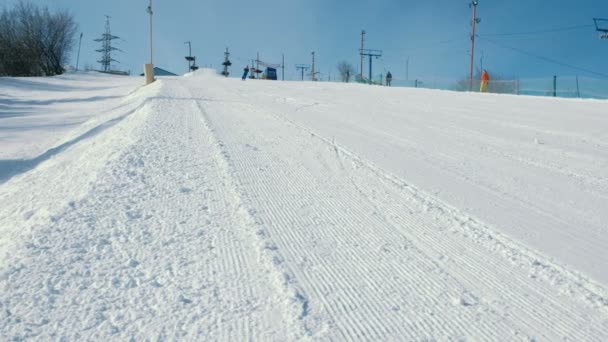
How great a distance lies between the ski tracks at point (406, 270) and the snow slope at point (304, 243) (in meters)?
0.01

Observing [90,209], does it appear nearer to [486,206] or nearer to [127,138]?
[127,138]

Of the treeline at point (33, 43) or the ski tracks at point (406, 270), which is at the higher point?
the treeline at point (33, 43)

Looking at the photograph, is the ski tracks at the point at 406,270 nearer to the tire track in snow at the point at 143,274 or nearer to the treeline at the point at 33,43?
the tire track in snow at the point at 143,274

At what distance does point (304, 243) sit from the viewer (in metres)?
3.45

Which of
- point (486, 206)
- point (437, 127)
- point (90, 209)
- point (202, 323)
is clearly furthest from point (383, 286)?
point (437, 127)

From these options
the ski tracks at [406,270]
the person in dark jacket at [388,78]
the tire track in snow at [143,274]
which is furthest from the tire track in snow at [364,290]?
the person in dark jacket at [388,78]

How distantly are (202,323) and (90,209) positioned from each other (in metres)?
2.33

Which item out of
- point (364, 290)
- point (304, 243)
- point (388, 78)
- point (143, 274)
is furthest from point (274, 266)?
point (388, 78)

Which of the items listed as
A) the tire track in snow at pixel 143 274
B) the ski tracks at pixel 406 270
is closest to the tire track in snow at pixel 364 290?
the ski tracks at pixel 406 270

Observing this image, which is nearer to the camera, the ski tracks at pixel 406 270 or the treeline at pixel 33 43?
the ski tracks at pixel 406 270

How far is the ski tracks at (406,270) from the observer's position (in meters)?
2.40

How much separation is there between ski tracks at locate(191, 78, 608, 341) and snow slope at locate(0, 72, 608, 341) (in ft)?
0.05

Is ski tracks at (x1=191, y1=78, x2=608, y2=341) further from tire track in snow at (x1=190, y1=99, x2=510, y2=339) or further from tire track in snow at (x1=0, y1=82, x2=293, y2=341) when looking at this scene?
tire track in snow at (x1=0, y1=82, x2=293, y2=341)

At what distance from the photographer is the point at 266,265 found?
9.98 ft
